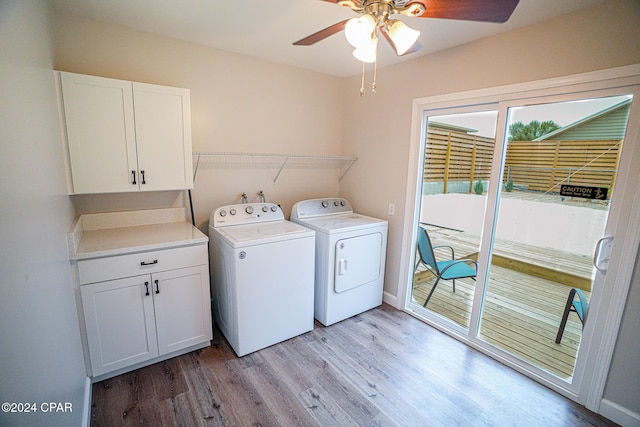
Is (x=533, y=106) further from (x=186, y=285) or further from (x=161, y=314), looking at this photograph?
(x=161, y=314)

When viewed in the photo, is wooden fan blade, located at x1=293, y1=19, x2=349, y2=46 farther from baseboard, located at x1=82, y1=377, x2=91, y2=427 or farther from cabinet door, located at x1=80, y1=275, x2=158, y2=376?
baseboard, located at x1=82, y1=377, x2=91, y2=427

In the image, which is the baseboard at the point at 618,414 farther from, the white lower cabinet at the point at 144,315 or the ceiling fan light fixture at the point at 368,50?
the white lower cabinet at the point at 144,315

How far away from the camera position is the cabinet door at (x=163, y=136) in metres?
2.08

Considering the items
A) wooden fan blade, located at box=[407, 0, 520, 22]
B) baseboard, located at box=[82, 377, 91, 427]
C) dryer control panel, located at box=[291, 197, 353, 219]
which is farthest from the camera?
dryer control panel, located at box=[291, 197, 353, 219]

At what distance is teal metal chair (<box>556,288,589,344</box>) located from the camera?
1.90 m

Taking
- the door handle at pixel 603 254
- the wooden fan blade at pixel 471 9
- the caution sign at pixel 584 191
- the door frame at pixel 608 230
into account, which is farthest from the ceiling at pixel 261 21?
the door handle at pixel 603 254

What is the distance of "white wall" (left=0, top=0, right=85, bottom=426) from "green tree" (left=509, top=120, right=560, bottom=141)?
2.71 m

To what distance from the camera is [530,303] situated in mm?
2328

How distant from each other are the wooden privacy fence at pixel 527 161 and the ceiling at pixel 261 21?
78 cm

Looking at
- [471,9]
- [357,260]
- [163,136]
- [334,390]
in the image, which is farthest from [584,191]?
[163,136]

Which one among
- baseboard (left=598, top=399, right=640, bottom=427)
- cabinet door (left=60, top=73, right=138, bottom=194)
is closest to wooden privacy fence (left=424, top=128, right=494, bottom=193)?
baseboard (left=598, top=399, right=640, bottom=427)

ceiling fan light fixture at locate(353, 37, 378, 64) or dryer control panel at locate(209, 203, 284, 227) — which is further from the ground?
ceiling fan light fixture at locate(353, 37, 378, 64)

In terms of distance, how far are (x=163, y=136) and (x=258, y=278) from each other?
4.25ft

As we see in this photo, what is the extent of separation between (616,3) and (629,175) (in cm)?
95
